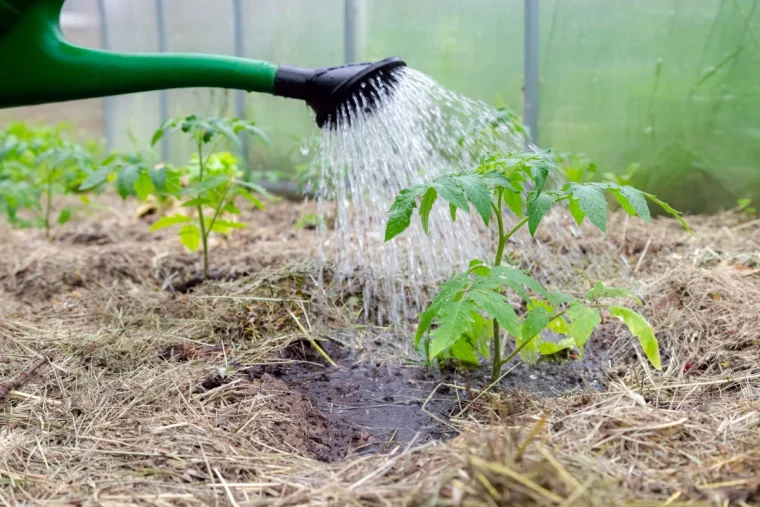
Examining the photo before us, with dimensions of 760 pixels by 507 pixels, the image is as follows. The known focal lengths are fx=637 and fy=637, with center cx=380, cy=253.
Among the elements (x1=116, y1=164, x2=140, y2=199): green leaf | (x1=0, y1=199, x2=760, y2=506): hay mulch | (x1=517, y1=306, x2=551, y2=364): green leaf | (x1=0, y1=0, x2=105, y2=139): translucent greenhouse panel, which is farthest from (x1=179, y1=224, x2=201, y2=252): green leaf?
(x1=0, y1=0, x2=105, y2=139): translucent greenhouse panel

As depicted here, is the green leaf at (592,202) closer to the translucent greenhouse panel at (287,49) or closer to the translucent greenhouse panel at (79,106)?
the translucent greenhouse panel at (287,49)

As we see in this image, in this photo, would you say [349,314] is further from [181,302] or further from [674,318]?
[674,318]

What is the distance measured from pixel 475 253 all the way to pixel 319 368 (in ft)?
2.71

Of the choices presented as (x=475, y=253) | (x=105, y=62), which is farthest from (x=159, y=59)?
(x=475, y=253)

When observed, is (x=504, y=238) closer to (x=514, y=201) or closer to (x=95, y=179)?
(x=514, y=201)

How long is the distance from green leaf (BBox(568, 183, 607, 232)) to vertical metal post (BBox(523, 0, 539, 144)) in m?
2.34

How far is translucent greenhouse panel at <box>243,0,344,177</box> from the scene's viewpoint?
450 cm

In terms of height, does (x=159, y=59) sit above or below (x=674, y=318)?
above

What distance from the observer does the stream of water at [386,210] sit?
2109mm

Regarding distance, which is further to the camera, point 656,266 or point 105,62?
point 656,266

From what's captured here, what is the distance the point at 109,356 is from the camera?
1819 millimetres

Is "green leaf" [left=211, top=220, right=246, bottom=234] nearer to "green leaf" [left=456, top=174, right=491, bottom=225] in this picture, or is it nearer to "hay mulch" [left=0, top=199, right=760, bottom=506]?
"hay mulch" [left=0, top=199, right=760, bottom=506]

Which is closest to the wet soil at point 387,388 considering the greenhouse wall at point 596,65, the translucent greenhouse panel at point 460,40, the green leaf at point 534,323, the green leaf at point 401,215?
the green leaf at point 534,323

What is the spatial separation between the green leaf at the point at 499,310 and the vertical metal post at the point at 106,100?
19.2 ft
